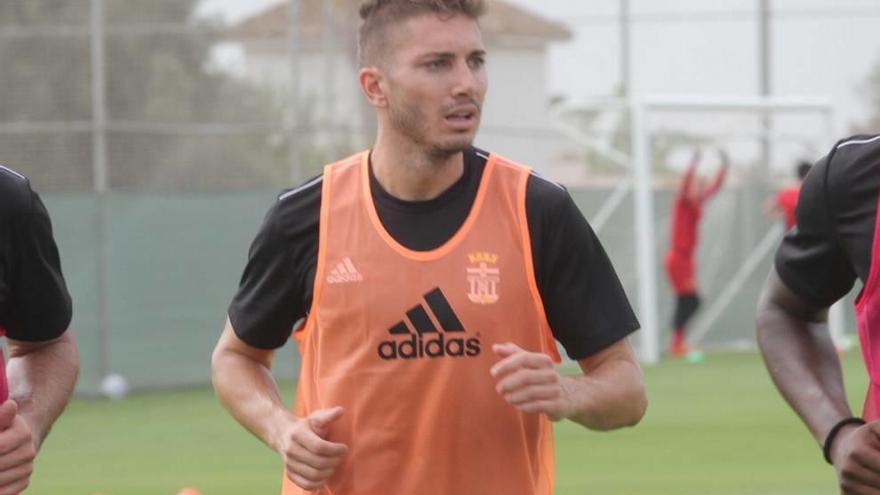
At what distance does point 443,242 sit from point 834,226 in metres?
1.00

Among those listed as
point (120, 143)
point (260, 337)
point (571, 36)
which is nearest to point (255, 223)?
point (120, 143)

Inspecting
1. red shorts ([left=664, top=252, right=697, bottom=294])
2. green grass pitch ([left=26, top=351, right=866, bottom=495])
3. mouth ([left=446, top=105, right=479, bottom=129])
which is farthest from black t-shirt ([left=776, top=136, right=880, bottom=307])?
red shorts ([left=664, top=252, right=697, bottom=294])

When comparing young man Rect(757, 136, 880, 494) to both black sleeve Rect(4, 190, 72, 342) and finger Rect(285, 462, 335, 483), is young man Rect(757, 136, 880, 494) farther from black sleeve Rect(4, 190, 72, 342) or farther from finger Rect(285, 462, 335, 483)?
black sleeve Rect(4, 190, 72, 342)

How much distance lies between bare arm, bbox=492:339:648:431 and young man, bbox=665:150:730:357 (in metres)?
18.7

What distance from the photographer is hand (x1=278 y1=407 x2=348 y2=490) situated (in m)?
4.94

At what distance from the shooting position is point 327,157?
21.5 metres

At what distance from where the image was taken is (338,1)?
22203 millimetres

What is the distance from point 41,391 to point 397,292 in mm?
952

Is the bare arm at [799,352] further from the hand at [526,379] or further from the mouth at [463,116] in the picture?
the mouth at [463,116]

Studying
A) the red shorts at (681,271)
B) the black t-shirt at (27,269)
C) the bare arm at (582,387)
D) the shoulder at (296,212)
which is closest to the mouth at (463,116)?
the shoulder at (296,212)

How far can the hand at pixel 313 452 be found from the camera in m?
4.94

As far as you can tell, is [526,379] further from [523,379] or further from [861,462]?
[861,462]

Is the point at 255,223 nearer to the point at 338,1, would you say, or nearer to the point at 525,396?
the point at 338,1

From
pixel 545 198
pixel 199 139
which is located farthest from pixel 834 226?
pixel 199 139
